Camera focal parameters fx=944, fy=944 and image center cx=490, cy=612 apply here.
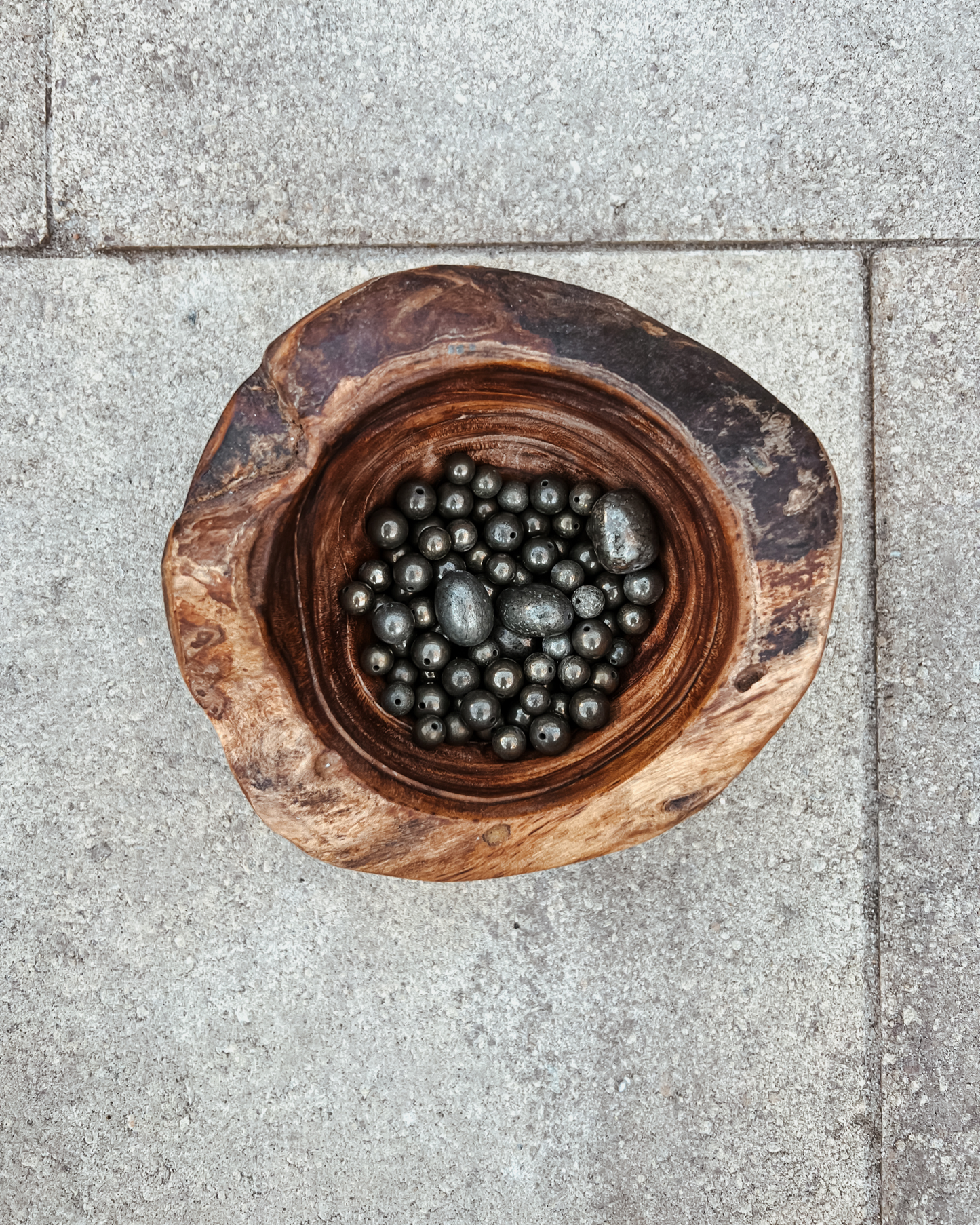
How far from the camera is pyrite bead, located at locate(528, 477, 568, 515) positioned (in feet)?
4.29

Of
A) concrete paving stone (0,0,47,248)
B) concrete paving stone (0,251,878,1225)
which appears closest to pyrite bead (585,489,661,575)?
concrete paving stone (0,251,878,1225)

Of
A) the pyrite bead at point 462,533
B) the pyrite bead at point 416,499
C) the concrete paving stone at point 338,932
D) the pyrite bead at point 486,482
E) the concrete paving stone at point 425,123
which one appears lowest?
the concrete paving stone at point 338,932

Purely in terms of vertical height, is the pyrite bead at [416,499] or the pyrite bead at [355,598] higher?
the pyrite bead at [416,499]

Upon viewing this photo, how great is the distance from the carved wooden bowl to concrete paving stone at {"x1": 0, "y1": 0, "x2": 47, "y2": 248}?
925 mm

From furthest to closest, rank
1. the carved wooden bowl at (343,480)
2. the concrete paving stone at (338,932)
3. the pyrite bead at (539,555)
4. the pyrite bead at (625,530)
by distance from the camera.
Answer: the concrete paving stone at (338,932) < the pyrite bead at (539,555) < the pyrite bead at (625,530) < the carved wooden bowl at (343,480)

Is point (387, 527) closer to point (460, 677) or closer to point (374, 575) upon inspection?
point (374, 575)

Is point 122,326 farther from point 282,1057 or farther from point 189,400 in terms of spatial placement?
point 282,1057

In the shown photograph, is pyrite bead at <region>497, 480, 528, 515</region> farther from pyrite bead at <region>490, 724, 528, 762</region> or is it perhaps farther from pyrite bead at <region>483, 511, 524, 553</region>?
pyrite bead at <region>490, 724, 528, 762</region>

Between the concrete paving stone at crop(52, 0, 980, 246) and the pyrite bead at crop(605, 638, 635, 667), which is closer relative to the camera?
the pyrite bead at crop(605, 638, 635, 667)

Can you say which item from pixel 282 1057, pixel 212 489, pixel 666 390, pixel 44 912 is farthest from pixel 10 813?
pixel 666 390

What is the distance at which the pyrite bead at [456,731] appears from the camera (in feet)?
4.25

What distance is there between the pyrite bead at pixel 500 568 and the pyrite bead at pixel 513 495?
0.21 feet

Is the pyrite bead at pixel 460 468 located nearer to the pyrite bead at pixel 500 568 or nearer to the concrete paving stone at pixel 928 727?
the pyrite bead at pixel 500 568

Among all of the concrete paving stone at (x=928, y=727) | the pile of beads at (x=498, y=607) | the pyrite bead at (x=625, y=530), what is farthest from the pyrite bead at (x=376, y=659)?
the concrete paving stone at (x=928, y=727)
